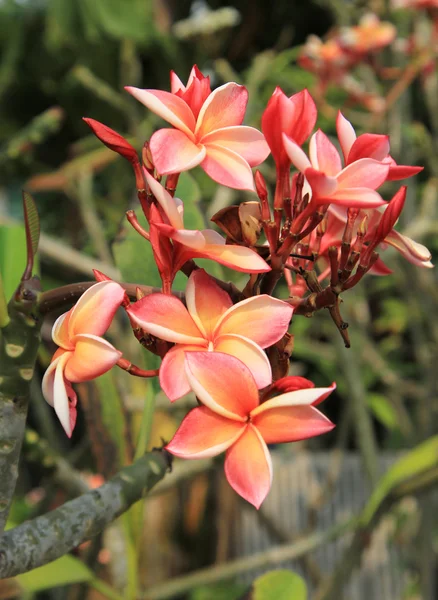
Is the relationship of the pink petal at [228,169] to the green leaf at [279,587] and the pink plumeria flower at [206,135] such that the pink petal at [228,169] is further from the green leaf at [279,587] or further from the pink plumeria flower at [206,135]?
the green leaf at [279,587]

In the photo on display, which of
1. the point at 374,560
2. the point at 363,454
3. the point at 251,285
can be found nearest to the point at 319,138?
the point at 251,285

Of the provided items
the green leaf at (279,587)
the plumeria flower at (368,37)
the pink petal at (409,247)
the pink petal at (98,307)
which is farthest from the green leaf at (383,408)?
the pink petal at (98,307)

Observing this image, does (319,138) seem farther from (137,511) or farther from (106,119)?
(106,119)

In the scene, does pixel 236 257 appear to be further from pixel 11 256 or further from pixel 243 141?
pixel 11 256

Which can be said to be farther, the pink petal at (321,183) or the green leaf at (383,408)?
the green leaf at (383,408)

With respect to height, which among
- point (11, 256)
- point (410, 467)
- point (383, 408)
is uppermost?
point (11, 256)

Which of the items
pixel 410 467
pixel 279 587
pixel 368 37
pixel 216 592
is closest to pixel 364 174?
pixel 279 587
